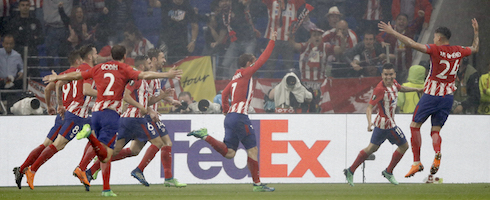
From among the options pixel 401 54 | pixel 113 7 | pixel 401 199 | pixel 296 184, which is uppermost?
pixel 113 7

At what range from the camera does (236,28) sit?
14531mm

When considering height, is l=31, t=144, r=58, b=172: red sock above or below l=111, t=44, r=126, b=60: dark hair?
below

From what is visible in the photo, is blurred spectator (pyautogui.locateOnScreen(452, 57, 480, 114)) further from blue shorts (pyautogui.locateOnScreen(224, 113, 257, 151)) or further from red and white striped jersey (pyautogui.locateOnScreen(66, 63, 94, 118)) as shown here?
red and white striped jersey (pyautogui.locateOnScreen(66, 63, 94, 118))

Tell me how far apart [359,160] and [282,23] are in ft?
16.9

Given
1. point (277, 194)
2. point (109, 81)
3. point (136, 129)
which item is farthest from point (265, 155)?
point (109, 81)

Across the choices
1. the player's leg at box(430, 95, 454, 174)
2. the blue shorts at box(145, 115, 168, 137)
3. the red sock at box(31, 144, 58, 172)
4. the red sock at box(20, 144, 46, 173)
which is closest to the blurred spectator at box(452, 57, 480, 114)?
the player's leg at box(430, 95, 454, 174)

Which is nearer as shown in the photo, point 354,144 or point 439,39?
point 439,39

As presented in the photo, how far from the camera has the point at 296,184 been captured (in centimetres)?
1101

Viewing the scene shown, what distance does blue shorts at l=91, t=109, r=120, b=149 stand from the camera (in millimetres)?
7547

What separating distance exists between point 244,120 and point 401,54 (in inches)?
260

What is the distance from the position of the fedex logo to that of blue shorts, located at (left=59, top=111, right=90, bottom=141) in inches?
95.1

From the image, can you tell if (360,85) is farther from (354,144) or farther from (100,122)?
(100,122)

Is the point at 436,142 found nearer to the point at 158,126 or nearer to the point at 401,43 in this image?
the point at 158,126

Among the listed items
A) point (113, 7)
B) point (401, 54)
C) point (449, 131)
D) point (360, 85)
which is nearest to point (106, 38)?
point (113, 7)
